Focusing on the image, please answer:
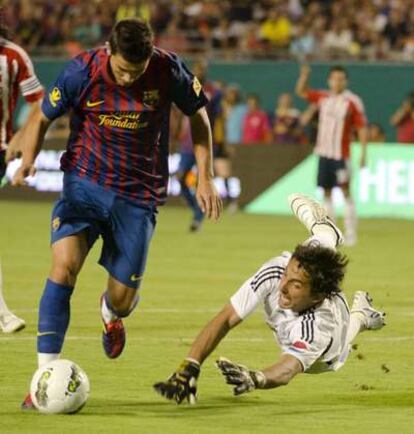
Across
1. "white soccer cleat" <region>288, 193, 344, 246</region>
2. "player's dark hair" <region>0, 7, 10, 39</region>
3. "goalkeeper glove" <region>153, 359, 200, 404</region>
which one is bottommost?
"goalkeeper glove" <region>153, 359, 200, 404</region>

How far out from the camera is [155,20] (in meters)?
30.3

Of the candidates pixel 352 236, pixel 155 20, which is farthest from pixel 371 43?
pixel 352 236

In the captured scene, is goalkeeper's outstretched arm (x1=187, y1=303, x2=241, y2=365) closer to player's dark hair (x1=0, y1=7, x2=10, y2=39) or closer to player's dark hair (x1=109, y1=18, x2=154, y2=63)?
player's dark hair (x1=109, y1=18, x2=154, y2=63)

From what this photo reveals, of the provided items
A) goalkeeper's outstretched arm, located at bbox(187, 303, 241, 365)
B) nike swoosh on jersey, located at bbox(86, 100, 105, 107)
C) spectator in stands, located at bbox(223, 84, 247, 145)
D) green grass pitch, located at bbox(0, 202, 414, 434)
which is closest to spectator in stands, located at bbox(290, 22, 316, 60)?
spectator in stands, located at bbox(223, 84, 247, 145)

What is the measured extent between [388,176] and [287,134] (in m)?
4.11

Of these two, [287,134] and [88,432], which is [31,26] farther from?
[88,432]

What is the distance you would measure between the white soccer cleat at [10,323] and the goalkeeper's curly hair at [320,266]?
339cm

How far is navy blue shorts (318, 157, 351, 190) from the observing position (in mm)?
20047

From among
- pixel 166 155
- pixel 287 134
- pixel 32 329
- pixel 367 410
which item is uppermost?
pixel 166 155

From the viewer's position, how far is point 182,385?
7.50m

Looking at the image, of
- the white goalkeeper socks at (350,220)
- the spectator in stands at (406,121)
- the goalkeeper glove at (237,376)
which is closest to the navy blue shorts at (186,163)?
the white goalkeeper socks at (350,220)

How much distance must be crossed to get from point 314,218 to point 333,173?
11.1 metres

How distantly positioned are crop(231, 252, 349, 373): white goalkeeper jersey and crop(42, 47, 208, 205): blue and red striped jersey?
108 cm

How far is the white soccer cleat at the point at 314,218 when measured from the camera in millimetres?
8906
